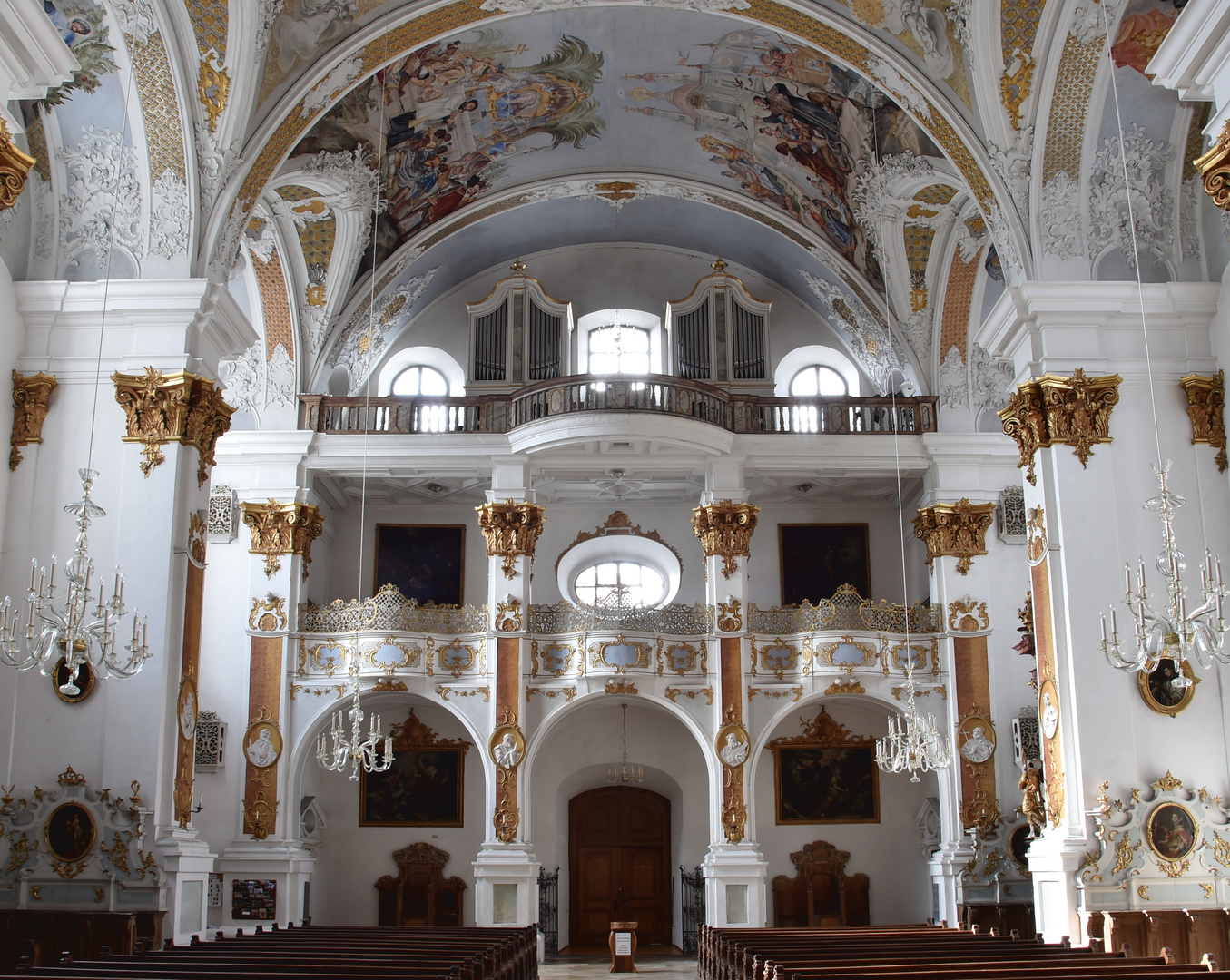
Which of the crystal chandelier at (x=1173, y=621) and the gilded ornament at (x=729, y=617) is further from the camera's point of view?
the gilded ornament at (x=729, y=617)

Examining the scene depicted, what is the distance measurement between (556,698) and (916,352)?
800 cm

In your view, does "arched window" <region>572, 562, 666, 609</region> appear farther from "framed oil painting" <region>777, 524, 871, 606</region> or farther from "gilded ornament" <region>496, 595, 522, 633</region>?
"gilded ornament" <region>496, 595, 522, 633</region>

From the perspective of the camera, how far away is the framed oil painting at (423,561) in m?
22.3

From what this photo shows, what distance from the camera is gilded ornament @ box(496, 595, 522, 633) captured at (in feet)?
63.8

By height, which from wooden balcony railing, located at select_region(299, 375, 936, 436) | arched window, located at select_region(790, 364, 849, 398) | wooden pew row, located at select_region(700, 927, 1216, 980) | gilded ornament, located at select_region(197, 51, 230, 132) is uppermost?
gilded ornament, located at select_region(197, 51, 230, 132)

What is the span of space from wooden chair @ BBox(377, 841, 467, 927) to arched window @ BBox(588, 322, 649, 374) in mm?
8834

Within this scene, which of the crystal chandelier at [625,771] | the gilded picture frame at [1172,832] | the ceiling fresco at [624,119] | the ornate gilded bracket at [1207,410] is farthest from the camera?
the crystal chandelier at [625,771]

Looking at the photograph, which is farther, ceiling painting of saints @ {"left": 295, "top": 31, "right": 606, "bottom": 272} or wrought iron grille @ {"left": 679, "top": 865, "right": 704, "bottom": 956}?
wrought iron grille @ {"left": 679, "top": 865, "right": 704, "bottom": 956}

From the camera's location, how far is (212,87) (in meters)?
13.7

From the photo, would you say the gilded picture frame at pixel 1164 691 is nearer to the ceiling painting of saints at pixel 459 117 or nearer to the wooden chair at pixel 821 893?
the wooden chair at pixel 821 893

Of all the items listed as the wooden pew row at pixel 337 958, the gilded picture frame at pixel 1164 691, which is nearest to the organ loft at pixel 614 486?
the gilded picture frame at pixel 1164 691

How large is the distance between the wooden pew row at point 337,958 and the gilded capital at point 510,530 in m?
6.87

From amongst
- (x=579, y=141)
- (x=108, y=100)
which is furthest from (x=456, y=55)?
(x=108, y=100)

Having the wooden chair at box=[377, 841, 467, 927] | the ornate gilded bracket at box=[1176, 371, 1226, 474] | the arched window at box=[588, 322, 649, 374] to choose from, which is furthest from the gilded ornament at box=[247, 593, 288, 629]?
the ornate gilded bracket at box=[1176, 371, 1226, 474]
